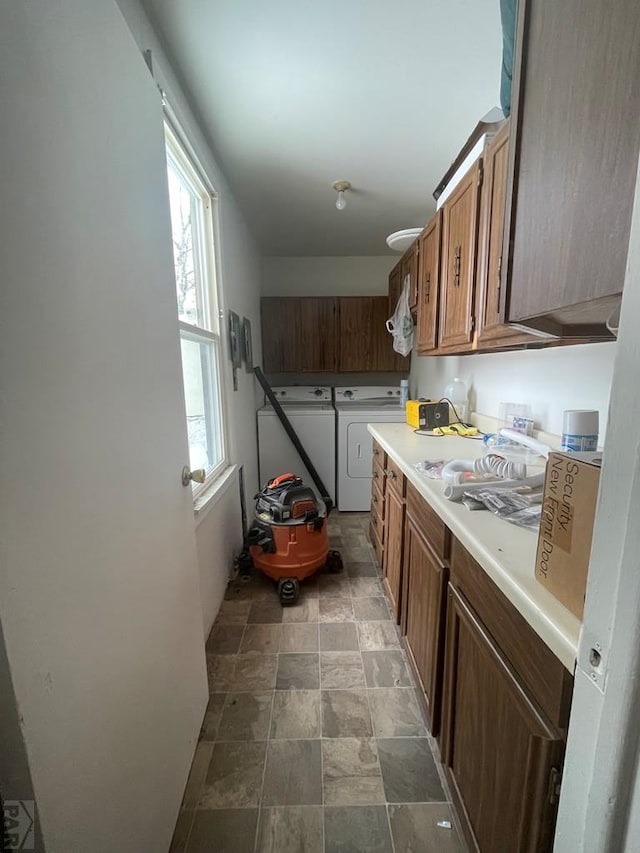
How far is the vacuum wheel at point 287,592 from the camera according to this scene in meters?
1.90

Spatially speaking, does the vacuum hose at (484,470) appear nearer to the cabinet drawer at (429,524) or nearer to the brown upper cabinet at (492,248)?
the cabinet drawer at (429,524)

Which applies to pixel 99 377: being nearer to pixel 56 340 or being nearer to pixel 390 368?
pixel 56 340

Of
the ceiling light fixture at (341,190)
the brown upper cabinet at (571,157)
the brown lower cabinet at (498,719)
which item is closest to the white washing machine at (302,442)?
the ceiling light fixture at (341,190)

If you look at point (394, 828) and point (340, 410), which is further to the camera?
point (340, 410)

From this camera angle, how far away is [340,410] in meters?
3.12

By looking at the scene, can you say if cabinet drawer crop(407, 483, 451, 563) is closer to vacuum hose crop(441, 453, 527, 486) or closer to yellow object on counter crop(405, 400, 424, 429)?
vacuum hose crop(441, 453, 527, 486)

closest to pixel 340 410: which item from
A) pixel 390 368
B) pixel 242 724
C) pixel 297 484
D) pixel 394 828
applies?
pixel 390 368

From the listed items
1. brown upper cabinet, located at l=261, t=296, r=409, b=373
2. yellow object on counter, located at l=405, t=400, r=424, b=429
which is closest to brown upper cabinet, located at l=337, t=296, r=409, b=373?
brown upper cabinet, located at l=261, t=296, r=409, b=373

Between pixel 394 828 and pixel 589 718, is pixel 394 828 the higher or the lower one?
the lower one

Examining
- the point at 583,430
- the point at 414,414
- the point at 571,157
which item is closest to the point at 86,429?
the point at 571,157

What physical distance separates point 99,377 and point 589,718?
91 cm

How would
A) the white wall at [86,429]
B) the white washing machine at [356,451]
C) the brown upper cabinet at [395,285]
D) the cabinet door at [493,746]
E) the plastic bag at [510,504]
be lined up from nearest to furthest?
the white wall at [86,429], the cabinet door at [493,746], the plastic bag at [510,504], the brown upper cabinet at [395,285], the white washing machine at [356,451]

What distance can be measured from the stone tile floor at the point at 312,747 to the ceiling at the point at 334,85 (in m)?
2.42

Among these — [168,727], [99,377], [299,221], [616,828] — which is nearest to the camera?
[616,828]
